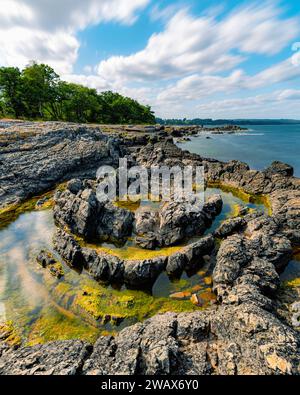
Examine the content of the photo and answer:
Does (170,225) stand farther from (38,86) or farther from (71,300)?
(38,86)

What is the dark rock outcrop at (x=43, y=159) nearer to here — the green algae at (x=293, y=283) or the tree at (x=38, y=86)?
the green algae at (x=293, y=283)

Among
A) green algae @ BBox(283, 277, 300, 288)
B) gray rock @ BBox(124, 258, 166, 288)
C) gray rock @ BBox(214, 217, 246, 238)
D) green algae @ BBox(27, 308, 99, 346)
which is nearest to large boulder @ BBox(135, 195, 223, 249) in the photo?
gray rock @ BBox(214, 217, 246, 238)

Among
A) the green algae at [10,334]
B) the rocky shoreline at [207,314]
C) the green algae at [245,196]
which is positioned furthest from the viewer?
the green algae at [245,196]

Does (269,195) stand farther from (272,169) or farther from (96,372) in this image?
(96,372)

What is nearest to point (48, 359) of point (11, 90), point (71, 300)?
point (71, 300)

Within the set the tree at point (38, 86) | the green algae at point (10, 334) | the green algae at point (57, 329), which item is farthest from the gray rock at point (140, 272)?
the tree at point (38, 86)

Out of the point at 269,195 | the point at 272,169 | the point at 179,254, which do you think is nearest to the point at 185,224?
the point at 179,254
